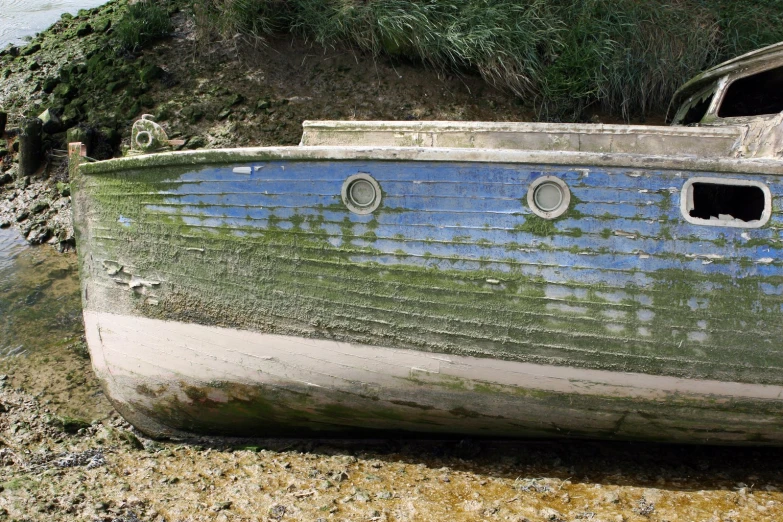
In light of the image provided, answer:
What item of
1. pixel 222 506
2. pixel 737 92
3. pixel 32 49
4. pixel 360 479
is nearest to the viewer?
pixel 222 506

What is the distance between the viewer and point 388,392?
4516 mm

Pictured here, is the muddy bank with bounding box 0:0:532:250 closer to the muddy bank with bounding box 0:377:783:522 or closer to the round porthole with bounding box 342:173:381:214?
the muddy bank with bounding box 0:377:783:522

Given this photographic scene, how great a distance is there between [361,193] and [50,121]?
5363 millimetres

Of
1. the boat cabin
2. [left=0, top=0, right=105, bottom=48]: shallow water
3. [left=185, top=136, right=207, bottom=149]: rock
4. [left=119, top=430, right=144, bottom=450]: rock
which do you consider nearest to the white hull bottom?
[left=119, top=430, right=144, bottom=450]: rock

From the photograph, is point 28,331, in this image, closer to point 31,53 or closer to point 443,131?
point 443,131

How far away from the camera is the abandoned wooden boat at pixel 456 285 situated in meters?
4.11

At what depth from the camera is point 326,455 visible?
4.88 meters

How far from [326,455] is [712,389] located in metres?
2.31

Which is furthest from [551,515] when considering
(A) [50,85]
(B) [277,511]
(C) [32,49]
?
(C) [32,49]

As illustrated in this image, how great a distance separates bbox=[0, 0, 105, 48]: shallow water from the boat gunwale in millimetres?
7457

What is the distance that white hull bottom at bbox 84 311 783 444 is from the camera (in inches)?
170

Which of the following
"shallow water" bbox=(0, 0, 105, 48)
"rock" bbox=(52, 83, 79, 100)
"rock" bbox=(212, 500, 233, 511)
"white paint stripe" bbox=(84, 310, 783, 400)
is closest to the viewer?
"rock" bbox=(212, 500, 233, 511)

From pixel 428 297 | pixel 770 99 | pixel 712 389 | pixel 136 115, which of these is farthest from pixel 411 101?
pixel 712 389

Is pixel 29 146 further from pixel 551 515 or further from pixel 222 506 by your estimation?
pixel 551 515
